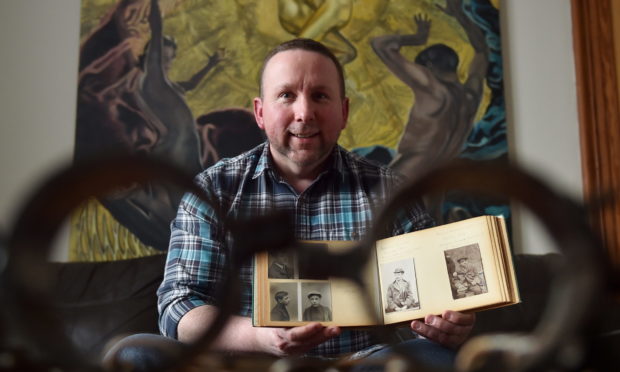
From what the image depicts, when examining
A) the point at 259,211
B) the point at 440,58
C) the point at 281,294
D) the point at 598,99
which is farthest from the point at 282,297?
the point at 598,99

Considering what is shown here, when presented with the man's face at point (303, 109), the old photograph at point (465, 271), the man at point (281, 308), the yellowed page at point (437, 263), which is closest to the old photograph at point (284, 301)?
the man at point (281, 308)

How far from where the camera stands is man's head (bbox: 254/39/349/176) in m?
1.36

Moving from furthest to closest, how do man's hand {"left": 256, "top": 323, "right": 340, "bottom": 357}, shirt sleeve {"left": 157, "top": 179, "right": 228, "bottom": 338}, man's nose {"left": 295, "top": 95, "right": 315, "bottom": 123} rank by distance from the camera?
man's nose {"left": 295, "top": 95, "right": 315, "bottom": 123} < shirt sleeve {"left": 157, "top": 179, "right": 228, "bottom": 338} < man's hand {"left": 256, "top": 323, "right": 340, "bottom": 357}

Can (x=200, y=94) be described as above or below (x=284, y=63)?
above

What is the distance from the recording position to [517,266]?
178 centimetres

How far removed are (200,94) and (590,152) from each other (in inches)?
51.7

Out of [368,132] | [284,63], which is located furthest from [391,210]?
[368,132]

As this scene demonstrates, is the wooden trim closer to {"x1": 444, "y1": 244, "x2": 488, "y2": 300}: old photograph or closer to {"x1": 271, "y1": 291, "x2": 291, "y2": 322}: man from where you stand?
{"x1": 444, "y1": 244, "x2": 488, "y2": 300}: old photograph

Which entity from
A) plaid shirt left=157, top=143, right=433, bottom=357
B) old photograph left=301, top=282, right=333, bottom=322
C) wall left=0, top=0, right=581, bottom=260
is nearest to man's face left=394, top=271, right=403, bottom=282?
old photograph left=301, top=282, right=333, bottom=322

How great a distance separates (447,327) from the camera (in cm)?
102

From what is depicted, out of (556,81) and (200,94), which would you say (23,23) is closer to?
(200,94)

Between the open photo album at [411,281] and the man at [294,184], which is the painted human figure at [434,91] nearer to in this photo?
the man at [294,184]

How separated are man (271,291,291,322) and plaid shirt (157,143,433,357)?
23 centimetres

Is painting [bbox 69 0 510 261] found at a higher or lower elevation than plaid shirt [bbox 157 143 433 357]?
higher
